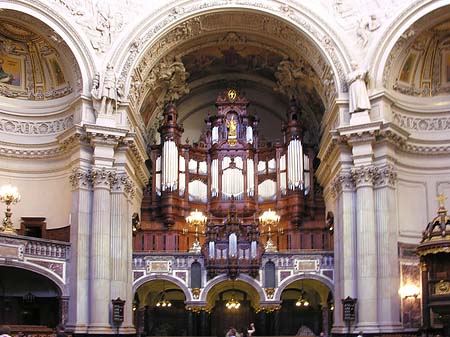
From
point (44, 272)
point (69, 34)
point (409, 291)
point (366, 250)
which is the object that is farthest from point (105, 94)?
point (409, 291)

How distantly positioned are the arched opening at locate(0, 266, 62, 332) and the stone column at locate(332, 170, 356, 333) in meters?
10.4

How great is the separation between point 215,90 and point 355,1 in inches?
411

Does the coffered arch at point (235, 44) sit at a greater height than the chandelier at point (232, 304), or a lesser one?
greater

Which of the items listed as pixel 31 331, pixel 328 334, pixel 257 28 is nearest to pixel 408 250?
pixel 328 334

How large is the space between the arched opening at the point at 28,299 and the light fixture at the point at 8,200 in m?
2.02

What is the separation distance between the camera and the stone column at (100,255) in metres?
27.4

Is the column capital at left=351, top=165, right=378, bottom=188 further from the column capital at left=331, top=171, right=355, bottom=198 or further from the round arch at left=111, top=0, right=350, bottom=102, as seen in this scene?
the round arch at left=111, top=0, right=350, bottom=102

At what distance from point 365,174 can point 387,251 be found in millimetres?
2917

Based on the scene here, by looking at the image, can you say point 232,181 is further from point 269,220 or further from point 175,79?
point 175,79

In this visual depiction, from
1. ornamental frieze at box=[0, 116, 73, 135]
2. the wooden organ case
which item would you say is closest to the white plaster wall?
ornamental frieze at box=[0, 116, 73, 135]

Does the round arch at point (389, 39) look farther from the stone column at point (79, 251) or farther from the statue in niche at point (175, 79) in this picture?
the stone column at point (79, 251)

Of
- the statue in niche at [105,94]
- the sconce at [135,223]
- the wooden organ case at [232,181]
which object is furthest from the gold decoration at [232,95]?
the statue in niche at [105,94]

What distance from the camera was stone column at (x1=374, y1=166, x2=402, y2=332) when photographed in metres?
27.0

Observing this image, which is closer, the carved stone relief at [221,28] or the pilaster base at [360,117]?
the pilaster base at [360,117]
